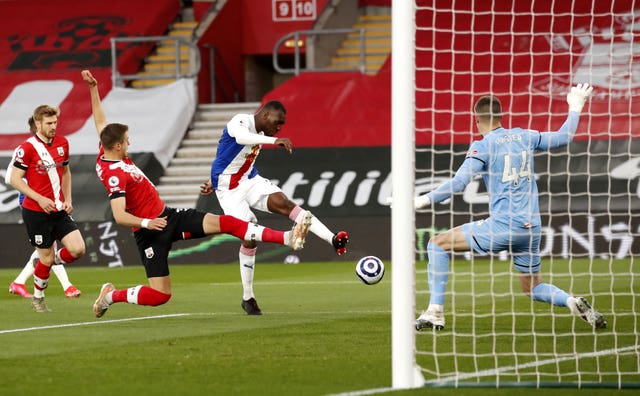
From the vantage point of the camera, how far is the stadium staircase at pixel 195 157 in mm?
24312

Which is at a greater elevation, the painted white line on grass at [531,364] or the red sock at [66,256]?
the painted white line on grass at [531,364]

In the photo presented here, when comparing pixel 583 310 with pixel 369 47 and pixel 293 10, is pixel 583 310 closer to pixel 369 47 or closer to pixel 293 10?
pixel 369 47

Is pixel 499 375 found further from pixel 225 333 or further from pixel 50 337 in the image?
pixel 50 337

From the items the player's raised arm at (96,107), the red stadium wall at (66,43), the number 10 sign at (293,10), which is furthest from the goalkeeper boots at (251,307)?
the number 10 sign at (293,10)

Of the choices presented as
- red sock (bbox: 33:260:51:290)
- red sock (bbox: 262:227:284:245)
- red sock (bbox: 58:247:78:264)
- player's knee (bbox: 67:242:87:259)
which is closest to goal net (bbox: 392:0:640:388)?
red sock (bbox: 262:227:284:245)

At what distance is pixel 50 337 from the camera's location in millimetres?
9617

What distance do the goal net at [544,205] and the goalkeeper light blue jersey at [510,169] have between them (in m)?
0.25

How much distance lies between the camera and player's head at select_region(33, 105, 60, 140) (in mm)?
11977

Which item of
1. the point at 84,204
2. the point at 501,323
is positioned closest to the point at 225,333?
the point at 501,323

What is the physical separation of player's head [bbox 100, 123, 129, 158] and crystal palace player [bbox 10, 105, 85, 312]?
207 centimetres

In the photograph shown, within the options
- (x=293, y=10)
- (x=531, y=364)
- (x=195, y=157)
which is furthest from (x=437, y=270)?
(x=293, y=10)

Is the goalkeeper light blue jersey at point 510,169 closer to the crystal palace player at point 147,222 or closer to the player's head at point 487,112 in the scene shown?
the player's head at point 487,112

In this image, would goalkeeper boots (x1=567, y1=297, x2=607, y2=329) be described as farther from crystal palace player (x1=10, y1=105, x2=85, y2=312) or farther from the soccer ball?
crystal palace player (x1=10, y1=105, x2=85, y2=312)

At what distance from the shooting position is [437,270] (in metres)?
9.48
